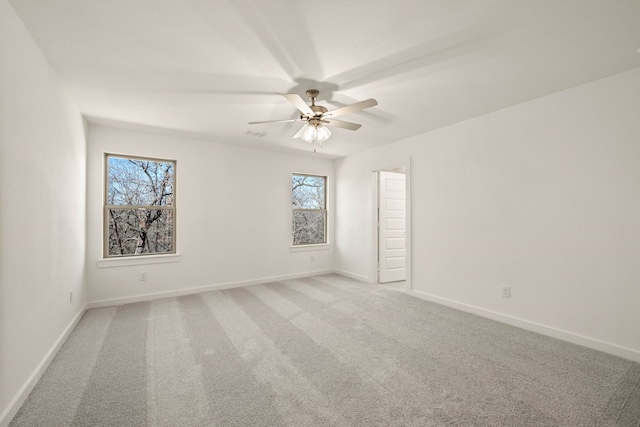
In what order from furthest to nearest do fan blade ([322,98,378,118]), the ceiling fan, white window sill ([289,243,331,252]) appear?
white window sill ([289,243,331,252]) → the ceiling fan → fan blade ([322,98,378,118])

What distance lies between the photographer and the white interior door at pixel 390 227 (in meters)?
5.07

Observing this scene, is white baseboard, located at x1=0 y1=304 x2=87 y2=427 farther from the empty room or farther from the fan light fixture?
the fan light fixture

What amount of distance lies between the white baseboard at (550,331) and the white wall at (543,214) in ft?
0.04

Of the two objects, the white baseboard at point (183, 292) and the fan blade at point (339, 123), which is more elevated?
the fan blade at point (339, 123)

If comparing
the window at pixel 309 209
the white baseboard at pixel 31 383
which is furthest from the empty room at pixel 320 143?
the window at pixel 309 209

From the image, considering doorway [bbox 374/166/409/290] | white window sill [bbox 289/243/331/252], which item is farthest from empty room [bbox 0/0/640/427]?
white window sill [bbox 289/243/331/252]

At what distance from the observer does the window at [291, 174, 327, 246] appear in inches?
219

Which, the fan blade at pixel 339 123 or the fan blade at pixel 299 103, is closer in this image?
the fan blade at pixel 299 103

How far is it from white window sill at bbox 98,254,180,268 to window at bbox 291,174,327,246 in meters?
2.19

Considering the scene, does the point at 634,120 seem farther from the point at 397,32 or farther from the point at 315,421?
the point at 315,421

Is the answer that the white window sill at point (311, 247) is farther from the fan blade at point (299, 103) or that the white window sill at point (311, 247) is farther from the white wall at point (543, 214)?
the fan blade at point (299, 103)

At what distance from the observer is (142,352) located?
2484mm

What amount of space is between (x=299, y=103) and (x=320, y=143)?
769 mm

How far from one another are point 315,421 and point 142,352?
1.77 metres
